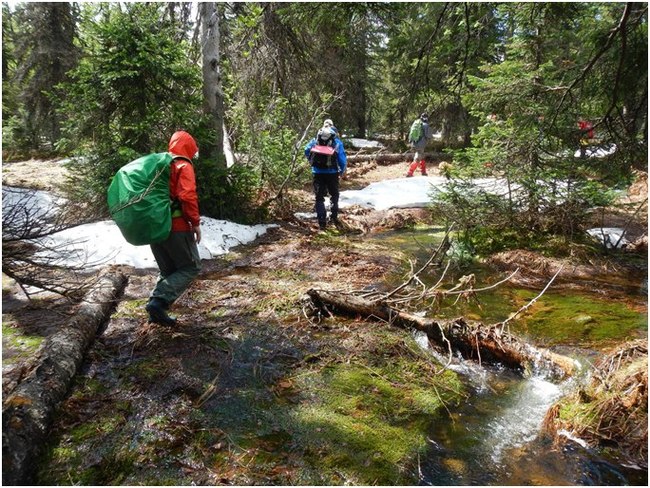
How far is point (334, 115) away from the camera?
862 inches

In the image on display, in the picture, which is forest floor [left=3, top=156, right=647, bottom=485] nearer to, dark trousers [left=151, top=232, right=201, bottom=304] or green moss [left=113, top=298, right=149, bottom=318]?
green moss [left=113, top=298, right=149, bottom=318]

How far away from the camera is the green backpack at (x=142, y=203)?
156 inches

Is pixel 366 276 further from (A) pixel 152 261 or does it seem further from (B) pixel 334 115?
(B) pixel 334 115

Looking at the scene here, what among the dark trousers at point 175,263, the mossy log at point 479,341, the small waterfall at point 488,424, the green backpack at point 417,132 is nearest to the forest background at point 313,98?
the dark trousers at point 175,263

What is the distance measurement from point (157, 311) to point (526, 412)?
384cm

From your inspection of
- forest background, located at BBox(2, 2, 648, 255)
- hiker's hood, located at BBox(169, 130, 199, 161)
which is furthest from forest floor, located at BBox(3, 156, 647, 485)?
hiker's hood, located at BBox(169, 130, 199, 161)

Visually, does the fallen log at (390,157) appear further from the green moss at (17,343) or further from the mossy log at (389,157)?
the green moss at (17,343)

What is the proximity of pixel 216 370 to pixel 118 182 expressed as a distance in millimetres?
Result: 2089

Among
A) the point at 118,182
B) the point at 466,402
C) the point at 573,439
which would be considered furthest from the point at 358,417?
the point at 118,182

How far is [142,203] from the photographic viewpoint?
3996 millimetres

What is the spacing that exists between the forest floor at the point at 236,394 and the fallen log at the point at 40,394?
0.11 meters

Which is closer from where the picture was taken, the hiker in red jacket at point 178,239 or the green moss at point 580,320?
the hiker in red jacket at point 178,239

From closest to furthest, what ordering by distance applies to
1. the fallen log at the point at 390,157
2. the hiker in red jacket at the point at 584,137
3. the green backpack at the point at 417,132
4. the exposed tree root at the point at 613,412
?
1. the exposed tree root at the point at 613,412
2. the hiker in red jacket at the point at 584,137
3. the green backpack at the point at 417,132
4. the fallen log at the point at 390,157

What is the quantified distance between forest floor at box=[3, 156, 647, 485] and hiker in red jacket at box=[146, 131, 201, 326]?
1.18 ft
